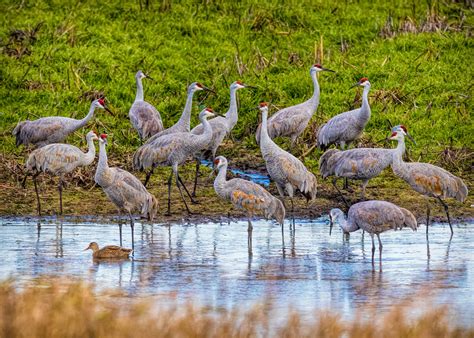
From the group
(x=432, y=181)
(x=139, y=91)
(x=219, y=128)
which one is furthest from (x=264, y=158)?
(x=139, y=91)

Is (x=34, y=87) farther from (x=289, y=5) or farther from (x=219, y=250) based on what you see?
(x=219, y=250)

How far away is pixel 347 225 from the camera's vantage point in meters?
11.3

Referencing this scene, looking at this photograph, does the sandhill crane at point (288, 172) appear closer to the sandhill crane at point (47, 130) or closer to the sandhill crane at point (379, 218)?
the sandhill crane at point (379, 218)

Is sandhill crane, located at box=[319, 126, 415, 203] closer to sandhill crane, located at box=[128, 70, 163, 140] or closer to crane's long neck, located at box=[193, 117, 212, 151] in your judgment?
crane's long neck, located at box=[193, 117, 212, 151]

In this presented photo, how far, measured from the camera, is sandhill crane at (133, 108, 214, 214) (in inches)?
529

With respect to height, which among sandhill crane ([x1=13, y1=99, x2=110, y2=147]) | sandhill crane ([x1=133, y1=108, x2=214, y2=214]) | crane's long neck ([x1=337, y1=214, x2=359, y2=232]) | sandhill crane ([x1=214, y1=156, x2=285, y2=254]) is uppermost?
sandhill crane ([x1=13, y1=99, x2=110, y2=147])

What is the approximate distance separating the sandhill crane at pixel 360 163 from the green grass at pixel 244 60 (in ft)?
5.49

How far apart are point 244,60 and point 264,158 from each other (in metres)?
5.33

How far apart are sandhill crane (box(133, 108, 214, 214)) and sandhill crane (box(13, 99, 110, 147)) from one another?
1038 mm

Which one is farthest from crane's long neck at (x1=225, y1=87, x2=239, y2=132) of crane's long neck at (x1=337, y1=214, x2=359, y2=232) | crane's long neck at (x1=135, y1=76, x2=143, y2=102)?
crane's long neck at (x1=337, y1=214, x2=359, y2=232)

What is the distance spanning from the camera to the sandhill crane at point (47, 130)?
1412 cm

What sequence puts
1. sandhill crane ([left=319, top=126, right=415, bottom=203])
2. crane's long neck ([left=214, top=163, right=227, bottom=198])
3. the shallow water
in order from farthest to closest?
sandhill crane ([left=319, top=126, right=415, bottom=203]) < crane's long neck ([left=214, top=163, right=227, bottom=198]) < the shallow water

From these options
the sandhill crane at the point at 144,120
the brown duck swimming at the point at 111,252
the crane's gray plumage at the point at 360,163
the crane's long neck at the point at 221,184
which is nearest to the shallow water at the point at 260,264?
the brown duck swimming at the point at 111,252

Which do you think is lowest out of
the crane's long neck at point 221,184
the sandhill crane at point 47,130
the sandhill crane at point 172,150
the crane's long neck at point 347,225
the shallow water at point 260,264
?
the shallow water at point 260,264
